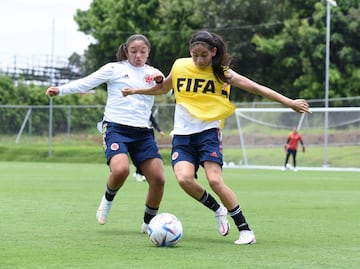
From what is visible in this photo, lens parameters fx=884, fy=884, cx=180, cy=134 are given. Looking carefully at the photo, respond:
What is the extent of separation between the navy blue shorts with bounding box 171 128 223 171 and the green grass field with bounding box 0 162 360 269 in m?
0.83

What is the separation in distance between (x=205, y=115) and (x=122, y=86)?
1.32 m

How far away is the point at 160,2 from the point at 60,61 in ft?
37.3

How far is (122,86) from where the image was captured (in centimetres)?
984

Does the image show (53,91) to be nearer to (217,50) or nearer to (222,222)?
(217,50)

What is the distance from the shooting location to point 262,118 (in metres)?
38.9

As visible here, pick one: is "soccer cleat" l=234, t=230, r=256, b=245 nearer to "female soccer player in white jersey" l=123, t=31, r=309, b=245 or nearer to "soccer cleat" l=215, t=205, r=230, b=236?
"female soccer player in white jersey" l=123, t=31, r=309, b=245

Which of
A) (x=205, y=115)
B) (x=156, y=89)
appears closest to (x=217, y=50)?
(x=205, y=115)

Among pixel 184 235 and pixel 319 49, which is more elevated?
pixel 319 49

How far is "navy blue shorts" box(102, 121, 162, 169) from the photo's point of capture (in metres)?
9.70

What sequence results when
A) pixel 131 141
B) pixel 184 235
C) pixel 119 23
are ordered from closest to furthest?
pixel 184 235 < pixel 131 141 < pixel 119 23

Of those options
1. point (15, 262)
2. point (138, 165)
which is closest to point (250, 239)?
point (138, 165)

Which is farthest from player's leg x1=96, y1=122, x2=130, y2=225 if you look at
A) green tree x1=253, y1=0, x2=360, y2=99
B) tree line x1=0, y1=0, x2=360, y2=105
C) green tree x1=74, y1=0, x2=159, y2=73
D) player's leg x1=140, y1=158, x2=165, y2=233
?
green tree x1=74, y1=0, x2=159, y2=73

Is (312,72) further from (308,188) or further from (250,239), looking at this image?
(250,239)

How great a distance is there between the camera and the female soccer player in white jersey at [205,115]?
8.80 metres
